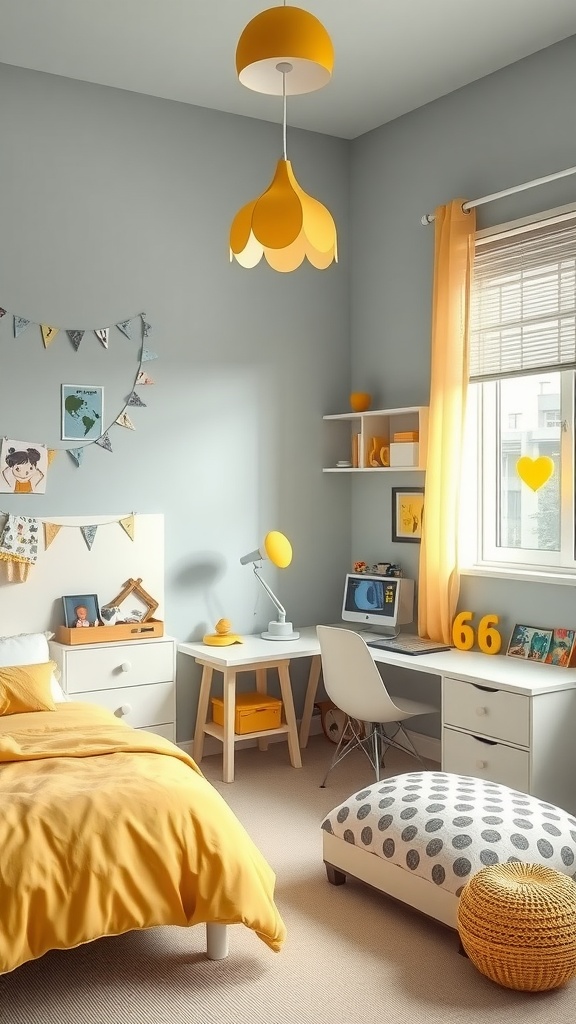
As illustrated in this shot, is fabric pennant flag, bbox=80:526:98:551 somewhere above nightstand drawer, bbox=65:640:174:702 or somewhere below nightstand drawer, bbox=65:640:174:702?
above

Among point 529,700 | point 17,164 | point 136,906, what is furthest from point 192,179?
point 136,906

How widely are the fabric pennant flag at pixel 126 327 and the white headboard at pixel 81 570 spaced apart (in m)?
0.82

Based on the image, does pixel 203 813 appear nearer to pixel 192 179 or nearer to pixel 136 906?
pixel 136 906

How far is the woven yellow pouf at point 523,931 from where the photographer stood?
7.64 feet

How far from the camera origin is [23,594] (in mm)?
4020

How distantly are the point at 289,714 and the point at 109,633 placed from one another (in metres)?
0.91

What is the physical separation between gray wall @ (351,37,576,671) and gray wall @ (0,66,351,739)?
0.16 metres

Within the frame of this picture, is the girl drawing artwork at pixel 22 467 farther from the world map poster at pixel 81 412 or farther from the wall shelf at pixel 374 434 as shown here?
the wall shelf at pixel 374 434

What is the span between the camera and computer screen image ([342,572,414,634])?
4.45m

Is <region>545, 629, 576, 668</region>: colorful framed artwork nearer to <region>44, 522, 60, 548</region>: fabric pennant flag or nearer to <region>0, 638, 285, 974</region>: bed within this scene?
<region>0, 638, 285, 974</region>: bed

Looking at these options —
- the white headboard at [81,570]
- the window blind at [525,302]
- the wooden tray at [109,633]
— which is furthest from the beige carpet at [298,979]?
the window blind at [525,302]

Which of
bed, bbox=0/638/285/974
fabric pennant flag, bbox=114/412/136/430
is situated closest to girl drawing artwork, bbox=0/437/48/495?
fabric pennant flag, bbox=114/412/136/430

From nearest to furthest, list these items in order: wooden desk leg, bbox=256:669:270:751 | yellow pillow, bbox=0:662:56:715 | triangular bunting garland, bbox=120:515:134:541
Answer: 1. yellow pillow, bbox=0:662:56:715
2. triangular bunting garland, bbox=120:515:134:541
3. wooden desk leg, bbox=256:669:270:751

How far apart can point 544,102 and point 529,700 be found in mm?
2393
